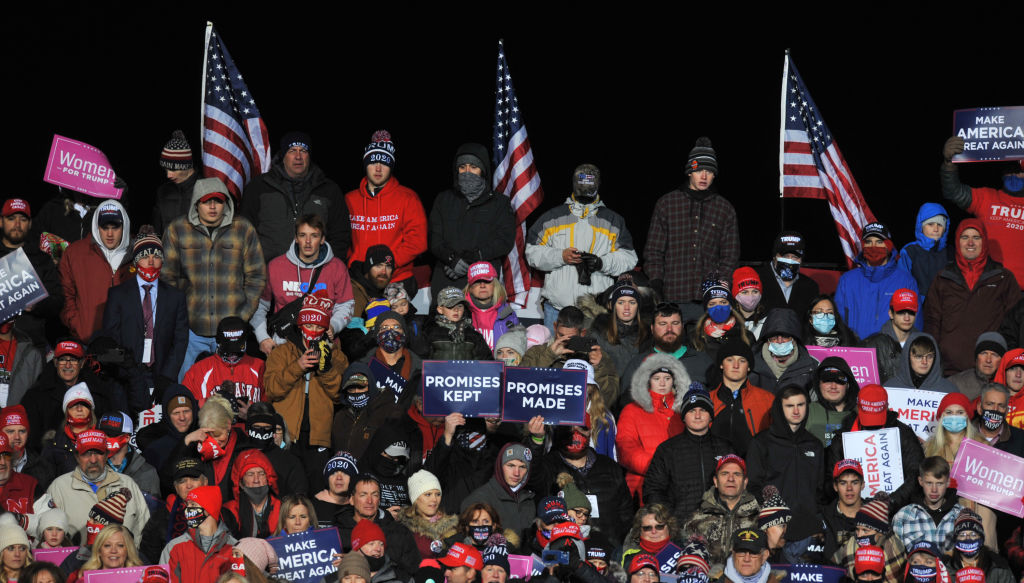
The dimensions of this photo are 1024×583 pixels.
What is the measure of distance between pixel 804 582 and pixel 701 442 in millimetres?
1306

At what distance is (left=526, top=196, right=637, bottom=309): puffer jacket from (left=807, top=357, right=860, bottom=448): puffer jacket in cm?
218

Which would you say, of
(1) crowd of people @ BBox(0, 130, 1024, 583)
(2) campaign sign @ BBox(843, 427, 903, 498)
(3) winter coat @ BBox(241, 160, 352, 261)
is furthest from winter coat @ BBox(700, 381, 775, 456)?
(3) winter coat @ BBox(241, 160, 352, 261)

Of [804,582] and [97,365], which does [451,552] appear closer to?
[804,582]

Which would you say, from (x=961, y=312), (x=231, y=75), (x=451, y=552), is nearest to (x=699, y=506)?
(x=451, y=552)

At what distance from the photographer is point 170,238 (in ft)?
45.9

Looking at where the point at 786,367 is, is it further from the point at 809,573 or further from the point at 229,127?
the point at 229,127

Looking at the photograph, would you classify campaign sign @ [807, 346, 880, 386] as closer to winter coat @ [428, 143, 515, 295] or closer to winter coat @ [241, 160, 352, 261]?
winter coat @ [428, 143, 515, 295]

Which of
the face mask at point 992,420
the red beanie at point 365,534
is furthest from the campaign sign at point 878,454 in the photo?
the red beanie at point 365,534

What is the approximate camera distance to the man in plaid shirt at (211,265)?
45.4 ft

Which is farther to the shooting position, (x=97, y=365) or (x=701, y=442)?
(x=97, y=365)

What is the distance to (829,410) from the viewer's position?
12672mm

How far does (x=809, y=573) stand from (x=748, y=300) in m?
2.86

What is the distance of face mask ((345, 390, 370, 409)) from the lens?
12.9 metres

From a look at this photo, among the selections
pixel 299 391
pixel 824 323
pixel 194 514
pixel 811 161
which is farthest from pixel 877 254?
pixel 194 514
